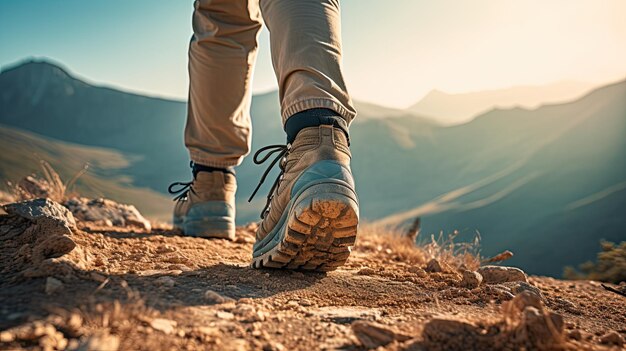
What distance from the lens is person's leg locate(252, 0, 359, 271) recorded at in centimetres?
127

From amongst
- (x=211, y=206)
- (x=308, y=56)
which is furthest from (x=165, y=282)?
(x=211, y=206)

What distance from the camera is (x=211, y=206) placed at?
232 cm

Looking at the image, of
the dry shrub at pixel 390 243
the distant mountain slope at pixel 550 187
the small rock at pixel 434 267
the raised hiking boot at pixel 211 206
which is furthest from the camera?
the distant mountain slope at pixel 550 187

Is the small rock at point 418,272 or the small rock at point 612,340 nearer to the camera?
the small rock at point 612,340

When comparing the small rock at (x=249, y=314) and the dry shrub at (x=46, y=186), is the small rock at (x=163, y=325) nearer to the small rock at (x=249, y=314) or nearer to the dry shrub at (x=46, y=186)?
the small rock at (x=249, y=314)

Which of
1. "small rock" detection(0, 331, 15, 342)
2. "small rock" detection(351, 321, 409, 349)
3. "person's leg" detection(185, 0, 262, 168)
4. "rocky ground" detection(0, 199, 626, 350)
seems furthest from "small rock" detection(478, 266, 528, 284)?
"small rock" detection(0, 331, 15, 342)

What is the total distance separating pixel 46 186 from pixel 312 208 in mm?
3230

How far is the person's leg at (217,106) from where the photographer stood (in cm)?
213

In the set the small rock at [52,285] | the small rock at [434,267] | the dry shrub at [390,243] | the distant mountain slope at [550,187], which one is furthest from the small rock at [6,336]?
the distant mountain slope at [550,187]

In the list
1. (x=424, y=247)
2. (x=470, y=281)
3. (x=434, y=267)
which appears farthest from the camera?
(x=424, y=247)

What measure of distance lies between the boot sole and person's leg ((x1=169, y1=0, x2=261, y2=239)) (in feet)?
3.03

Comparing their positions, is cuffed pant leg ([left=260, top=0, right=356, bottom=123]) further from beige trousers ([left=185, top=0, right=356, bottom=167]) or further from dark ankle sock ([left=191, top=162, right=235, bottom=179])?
dark ankle sock ([left=191, top=162, right=235, bottom=179])

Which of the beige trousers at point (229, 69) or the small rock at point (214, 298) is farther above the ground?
the beige trousers at point (229, 69)

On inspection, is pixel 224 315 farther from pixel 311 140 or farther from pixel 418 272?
pixel 418 272
